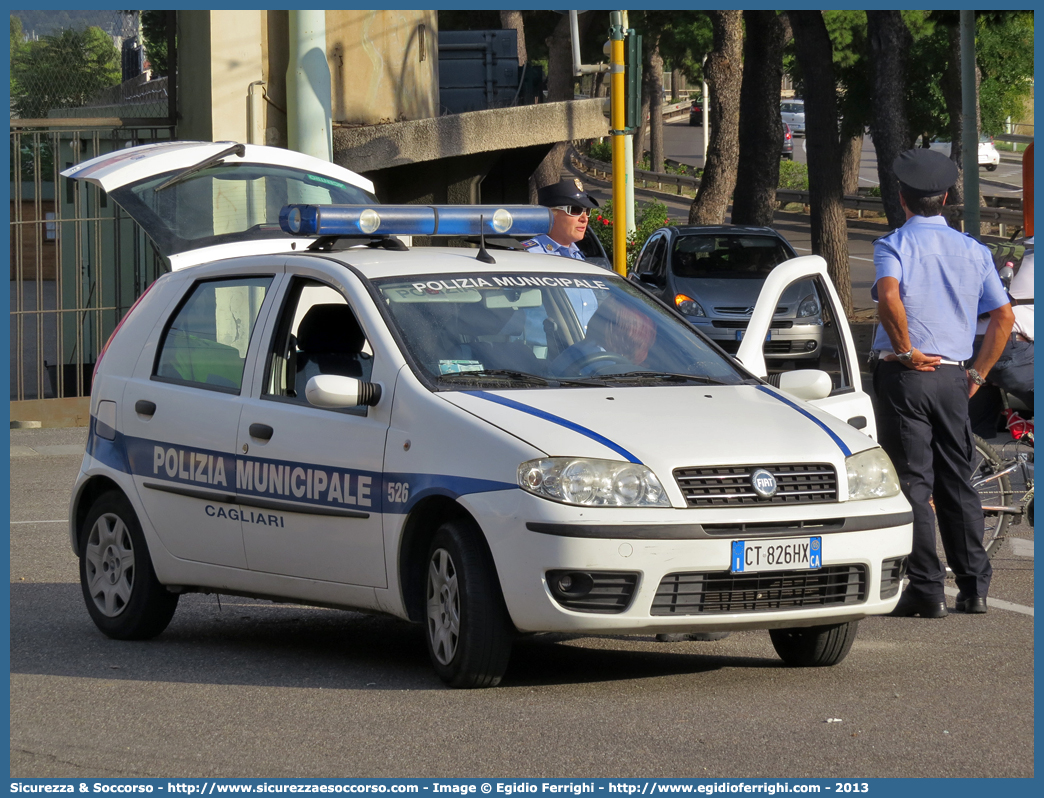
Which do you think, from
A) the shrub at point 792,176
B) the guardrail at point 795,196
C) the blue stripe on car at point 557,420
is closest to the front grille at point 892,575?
the blue stripe on car at point 557,420

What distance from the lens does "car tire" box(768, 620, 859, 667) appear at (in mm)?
6227

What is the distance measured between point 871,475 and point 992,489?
116 inches

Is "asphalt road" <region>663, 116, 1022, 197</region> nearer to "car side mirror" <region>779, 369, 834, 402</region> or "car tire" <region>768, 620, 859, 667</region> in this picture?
"car side mirror" <region>779, 369, 834, 402</region>

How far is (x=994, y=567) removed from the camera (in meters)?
8.87

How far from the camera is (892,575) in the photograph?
6.00 meters

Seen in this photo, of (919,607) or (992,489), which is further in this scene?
(992,489)

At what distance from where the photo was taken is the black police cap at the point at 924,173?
24.3ft

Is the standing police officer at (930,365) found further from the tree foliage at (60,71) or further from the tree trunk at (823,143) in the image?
the tree trunk at (823,143)

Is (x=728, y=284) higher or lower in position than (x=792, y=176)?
lower

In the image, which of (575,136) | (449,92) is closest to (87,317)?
(575,136)

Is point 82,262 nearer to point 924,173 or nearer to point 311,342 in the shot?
point 311,342

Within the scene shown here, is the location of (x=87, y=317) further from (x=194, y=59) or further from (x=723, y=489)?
(x=723, y=489)

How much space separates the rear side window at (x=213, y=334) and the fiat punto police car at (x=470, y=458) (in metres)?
0.01

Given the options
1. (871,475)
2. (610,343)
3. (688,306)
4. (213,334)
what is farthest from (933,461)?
(688,306)
